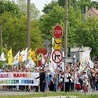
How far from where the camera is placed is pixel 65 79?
31.3 meters

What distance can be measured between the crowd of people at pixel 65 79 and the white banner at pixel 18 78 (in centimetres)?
35

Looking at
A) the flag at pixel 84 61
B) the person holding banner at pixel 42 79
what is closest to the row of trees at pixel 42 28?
the flag at pixel 84 61

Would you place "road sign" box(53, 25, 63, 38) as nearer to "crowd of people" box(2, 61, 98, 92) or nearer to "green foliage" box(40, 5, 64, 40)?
"crowd of people" box(2, 61, 98, 92)

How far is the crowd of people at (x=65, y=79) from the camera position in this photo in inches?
1235

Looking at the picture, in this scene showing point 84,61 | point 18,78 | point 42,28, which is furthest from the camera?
point 42,28

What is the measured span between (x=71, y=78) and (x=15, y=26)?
3804 cm

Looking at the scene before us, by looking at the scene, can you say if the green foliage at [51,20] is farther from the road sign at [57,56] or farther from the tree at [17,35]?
the road sign at [57,56]

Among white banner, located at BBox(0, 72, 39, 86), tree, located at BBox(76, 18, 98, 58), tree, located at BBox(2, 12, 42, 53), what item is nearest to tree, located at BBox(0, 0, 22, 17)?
tree, located at BBox(76, 18, 98, 58)

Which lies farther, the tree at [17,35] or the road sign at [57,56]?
the tree at [17,35]

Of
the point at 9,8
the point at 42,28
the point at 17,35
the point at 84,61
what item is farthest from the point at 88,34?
the point at 84,61

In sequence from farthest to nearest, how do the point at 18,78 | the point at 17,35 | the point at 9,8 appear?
the point at 9,8
the point at 17,35
the point at 18,78

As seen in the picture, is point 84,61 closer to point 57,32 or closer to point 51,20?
point 57,32

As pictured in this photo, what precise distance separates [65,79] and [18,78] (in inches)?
138

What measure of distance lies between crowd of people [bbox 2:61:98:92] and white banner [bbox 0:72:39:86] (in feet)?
1.15
